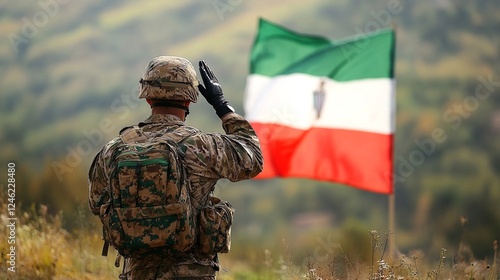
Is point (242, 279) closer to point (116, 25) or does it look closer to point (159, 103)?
point (159, 103)

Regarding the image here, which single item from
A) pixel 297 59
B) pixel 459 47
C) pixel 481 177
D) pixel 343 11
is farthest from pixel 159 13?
pixel 297 59

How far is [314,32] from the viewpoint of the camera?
2942 cm

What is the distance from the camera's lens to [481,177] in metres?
25.9

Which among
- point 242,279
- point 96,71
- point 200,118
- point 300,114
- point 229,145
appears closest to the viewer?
point 229,145

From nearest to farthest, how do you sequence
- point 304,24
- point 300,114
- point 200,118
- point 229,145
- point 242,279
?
point 229,145
point 242,279
point 300,114
point 200,118
point 304,24

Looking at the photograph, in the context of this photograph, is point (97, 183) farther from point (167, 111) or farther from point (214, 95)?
point (214, 95)

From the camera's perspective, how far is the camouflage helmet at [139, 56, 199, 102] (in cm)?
396

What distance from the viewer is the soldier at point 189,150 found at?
3.88 meters

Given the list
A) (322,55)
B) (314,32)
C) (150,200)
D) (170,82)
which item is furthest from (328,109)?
(314,32)

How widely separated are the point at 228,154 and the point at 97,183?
0.59 m

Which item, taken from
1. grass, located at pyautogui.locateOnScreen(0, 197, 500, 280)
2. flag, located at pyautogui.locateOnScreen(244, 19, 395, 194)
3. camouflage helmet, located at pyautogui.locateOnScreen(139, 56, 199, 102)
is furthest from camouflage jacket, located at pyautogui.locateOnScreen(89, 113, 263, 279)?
flag, located at pyautogui.locateOnScreen(244, 19, 395, 194)

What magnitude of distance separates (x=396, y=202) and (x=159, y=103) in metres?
22.7

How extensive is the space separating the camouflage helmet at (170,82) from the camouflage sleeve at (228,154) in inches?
8.1

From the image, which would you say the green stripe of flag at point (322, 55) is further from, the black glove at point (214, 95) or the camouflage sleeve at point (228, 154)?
the camouflage sleeve at point (228, 154)
